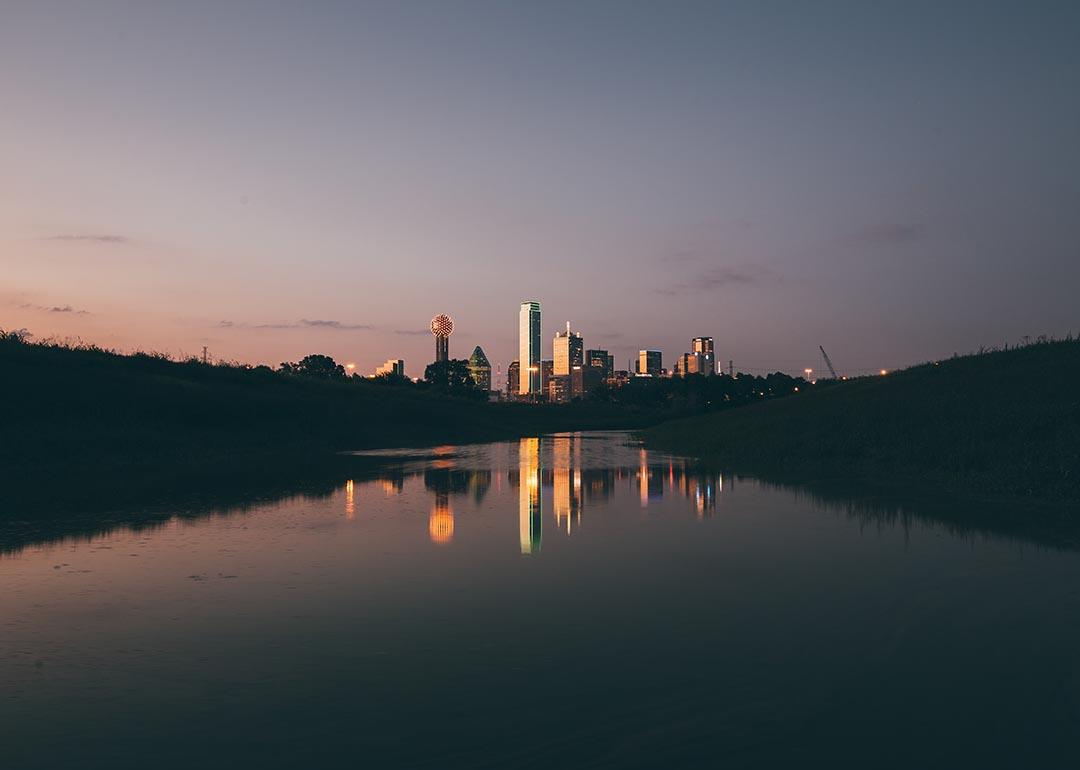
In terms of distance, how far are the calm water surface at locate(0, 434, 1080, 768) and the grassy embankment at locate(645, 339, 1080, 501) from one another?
33.1 feet

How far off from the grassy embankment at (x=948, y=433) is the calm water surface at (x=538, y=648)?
398 inches

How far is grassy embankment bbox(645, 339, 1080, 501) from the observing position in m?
27.2

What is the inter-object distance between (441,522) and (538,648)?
1168 cm

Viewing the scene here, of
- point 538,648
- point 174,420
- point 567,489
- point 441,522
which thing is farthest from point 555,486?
point 174,420

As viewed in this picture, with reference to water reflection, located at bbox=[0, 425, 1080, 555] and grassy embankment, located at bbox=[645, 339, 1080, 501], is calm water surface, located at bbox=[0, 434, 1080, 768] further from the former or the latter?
grassy embankment, located at bbox=[645, 339, 1080, 501]

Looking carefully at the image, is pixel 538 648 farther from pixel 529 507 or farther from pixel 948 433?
pixel 948 433

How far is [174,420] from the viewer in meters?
57.6

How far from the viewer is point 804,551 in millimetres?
16875

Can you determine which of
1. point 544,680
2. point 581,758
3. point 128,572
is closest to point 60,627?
point 128,572

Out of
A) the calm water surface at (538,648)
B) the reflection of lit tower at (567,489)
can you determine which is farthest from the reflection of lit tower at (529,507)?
the reflection of lit tower at (567,489)

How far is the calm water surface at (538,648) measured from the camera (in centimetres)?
731

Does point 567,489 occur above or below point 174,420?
below

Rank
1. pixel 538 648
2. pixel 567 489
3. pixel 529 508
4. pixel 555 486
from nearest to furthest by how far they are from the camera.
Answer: pixel 538 648 → pixel 529 508 → pixel 567 489 → pixel 555 486

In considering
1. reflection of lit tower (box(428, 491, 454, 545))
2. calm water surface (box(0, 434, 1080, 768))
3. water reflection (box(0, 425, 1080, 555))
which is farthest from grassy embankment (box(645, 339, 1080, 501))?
reflection of lit tower (box(428, 491, 454, 545))
